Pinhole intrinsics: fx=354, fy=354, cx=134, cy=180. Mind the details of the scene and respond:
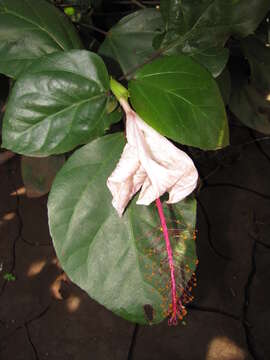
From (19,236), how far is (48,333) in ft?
1.28

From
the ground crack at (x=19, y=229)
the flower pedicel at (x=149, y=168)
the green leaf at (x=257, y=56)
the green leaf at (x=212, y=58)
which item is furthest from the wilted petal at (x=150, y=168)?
the ground crack at (x=19, y=229)

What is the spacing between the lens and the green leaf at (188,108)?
45 cm

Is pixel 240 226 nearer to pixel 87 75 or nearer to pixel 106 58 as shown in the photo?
pixel 106 58

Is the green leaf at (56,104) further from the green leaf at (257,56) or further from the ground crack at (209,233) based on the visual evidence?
the ground crack at (209,233)

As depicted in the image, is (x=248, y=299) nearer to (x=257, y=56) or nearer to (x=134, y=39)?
(x=257, y=56)

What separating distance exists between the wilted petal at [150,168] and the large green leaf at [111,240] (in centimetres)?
8

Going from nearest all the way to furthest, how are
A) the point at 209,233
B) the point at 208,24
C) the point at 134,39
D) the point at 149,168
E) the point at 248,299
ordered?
1. the point at 149,168
2. the point at 208,24
3. the point at 134,39
4. the point at 248,299
5. the point at 209,233

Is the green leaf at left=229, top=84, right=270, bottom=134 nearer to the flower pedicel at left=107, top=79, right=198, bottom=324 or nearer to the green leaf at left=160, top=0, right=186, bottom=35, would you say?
the green leaf at left=160, top=0, right=186, bottom=35

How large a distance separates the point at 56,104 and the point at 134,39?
0.26 metres

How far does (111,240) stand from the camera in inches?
21.6

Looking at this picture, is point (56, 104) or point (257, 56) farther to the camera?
point (257, 56)

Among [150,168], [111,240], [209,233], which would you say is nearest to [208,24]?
[150,168]

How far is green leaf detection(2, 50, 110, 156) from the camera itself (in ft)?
1.60

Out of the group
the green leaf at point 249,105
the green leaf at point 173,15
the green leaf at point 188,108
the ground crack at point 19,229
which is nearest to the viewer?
the green leaf at point 188,108
